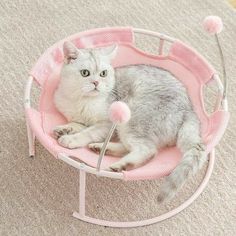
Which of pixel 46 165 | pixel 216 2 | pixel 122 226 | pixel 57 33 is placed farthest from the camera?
pixel 216 2

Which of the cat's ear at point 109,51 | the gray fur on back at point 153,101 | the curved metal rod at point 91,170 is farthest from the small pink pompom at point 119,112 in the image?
the cat's ear at point 109,51

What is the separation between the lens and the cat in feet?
5.07

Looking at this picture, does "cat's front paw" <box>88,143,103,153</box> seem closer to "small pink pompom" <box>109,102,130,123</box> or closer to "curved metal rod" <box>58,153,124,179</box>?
"curved metal rod" <box>58,153,124,179</box>

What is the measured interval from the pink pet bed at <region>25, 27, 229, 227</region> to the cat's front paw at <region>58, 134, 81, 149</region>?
0.06ft

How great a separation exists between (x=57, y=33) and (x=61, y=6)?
0.17 meters

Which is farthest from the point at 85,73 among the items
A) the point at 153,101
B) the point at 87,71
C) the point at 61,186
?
the point at 61,186

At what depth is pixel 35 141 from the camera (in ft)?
5.72

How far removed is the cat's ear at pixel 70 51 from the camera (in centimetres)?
157

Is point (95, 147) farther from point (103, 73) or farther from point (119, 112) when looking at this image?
point (119, 112)

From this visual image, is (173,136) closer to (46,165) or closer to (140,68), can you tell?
(140,68)

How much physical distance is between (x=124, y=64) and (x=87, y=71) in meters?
0.30

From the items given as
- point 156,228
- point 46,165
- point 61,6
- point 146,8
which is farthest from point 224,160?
point 61,6

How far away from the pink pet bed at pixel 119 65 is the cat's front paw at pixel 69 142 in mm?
17

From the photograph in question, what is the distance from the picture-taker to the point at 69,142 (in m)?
1.54
